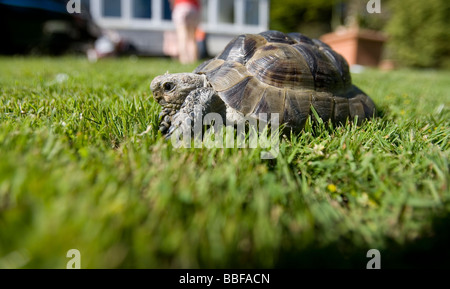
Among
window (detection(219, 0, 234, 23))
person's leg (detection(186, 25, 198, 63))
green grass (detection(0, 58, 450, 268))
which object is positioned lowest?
green grass (detection(0, 58, 450, 268))

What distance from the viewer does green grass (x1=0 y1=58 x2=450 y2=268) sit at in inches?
31.9

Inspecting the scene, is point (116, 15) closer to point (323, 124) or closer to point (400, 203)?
point (323, 124)

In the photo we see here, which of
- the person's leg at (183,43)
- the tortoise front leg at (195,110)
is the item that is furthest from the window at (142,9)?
the tortoise front leg at (195,110)

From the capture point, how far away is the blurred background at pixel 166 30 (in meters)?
9.23

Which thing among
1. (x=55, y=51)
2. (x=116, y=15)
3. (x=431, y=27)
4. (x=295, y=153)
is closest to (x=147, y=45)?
(x=116, y=15)

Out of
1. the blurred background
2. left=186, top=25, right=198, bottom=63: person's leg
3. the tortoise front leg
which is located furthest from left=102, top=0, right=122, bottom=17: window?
the tortoise front leg

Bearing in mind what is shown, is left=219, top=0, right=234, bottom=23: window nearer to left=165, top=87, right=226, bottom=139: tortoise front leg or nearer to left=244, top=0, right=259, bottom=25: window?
left=244, top=0, right=259, bottom=25: window

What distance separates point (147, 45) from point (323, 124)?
11689mm

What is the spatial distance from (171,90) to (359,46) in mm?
10416

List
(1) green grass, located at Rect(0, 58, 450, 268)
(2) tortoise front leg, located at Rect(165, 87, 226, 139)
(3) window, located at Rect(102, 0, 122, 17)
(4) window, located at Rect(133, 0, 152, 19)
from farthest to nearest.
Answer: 1. (4) window, located at Rect(133, 0, 152, 19)
2. (3) window, located at Rect(102, 0, 122, 17)
3. (2) tortoise front leg, located at Rect(165, 87, 226, 139)
4. (1) green grass, located at Rect(0, 58, 450, 268)

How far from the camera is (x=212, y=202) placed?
1.04 metres

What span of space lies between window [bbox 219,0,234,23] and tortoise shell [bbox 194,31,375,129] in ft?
40.1

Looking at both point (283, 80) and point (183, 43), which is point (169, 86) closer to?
point (283, 80)
